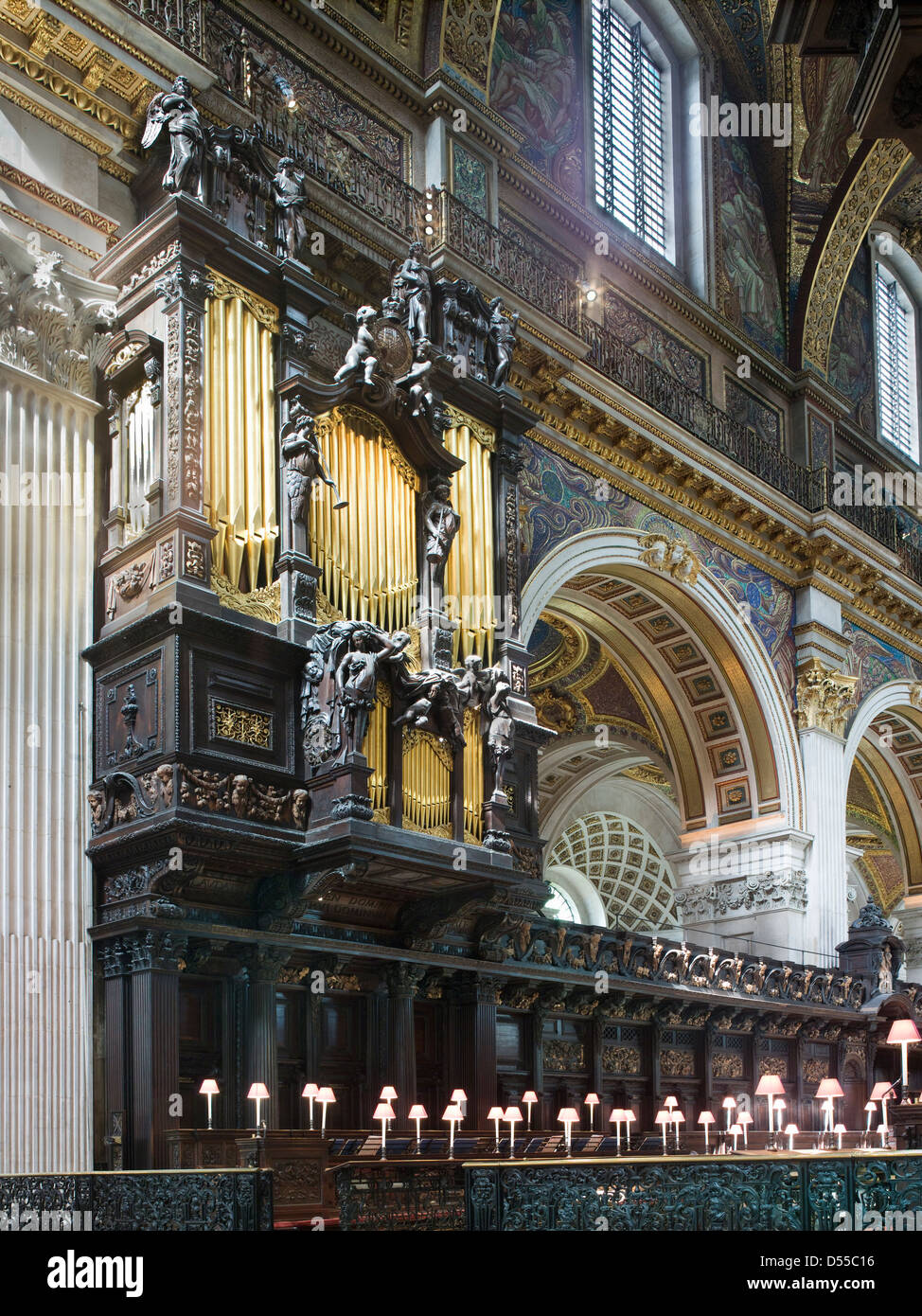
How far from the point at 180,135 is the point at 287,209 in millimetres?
1094

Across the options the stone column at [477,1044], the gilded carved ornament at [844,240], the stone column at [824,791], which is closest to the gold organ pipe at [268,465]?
the stone column at [477,1044]

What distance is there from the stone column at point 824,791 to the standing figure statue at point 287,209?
10.5 m

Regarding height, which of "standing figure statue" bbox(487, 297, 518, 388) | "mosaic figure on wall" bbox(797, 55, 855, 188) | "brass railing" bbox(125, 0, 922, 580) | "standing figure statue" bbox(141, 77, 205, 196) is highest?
"mosaic figure on wall" bbox(797, 55, 855, 188)

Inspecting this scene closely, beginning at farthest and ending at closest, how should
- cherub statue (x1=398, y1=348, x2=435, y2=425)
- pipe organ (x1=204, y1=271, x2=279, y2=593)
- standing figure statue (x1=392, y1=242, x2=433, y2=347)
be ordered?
standing figure statue (x1=392, y1=242, x2=433, y2=347) → cherub statue (x1=398, y1=348, x2=435, y2=425) → pipe organ (x1=204, y1=271, x2=279, y2=593)

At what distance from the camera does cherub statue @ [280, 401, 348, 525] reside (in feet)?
36.7

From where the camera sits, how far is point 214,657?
1033cm

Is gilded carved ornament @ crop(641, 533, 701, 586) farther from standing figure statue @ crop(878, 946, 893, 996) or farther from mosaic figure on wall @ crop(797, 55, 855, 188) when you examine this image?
mosaic figure on wall @ crop(797, 55, 855, 188)

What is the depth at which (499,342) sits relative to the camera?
14.1m

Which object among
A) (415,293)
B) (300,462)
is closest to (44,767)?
(300,462)

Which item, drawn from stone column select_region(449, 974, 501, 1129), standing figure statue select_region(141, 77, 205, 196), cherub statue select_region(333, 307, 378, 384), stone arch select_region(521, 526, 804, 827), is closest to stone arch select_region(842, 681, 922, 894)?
stone arch select_region(521, 526, 804, 827)

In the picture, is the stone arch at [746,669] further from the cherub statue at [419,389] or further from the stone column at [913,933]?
the stone column at [913,933]

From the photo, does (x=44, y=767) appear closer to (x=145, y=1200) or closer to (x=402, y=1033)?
(x=145, y=1200)

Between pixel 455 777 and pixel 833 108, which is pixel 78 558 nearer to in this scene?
pixel 455 777

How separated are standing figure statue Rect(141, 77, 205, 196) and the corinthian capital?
37.9 ft
